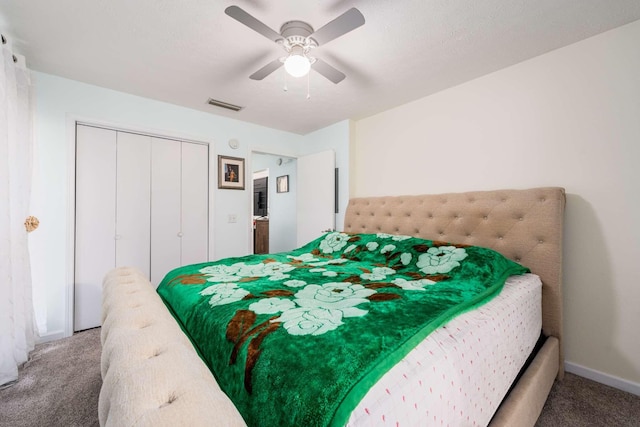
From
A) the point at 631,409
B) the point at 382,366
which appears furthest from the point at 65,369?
the point at 631,409

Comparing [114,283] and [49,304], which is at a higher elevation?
[114,283]

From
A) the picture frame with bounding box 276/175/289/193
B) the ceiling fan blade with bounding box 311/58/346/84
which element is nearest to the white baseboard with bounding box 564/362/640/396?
the ceiling fan blade with bounding box 311/58/346/84

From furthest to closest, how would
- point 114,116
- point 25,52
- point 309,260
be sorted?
point 114,116 < point 309,260 < point 25,52

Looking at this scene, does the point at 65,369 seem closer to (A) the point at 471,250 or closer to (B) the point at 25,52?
(B) the point at 25,52

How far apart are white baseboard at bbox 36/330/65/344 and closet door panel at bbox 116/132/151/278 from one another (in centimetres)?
72

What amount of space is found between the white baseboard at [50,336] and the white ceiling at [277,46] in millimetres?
2320

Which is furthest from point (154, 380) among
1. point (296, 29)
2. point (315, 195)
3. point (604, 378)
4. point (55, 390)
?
point (315, 195)

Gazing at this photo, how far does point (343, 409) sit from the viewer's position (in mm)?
568

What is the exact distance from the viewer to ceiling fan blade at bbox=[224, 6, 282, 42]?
50.7 inches

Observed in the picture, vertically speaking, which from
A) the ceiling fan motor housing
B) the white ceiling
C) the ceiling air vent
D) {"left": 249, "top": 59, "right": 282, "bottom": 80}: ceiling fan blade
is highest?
the ceiling air vent

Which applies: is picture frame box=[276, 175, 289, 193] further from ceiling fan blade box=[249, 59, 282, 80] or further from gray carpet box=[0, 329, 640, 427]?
gray carpet box=[0, 329, 640, 427]

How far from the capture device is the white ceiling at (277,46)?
1559 mm

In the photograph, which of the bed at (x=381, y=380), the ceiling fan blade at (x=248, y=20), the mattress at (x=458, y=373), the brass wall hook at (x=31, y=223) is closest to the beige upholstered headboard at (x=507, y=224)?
the bed at (x=381, y=380)

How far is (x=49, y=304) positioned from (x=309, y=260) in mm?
2391
